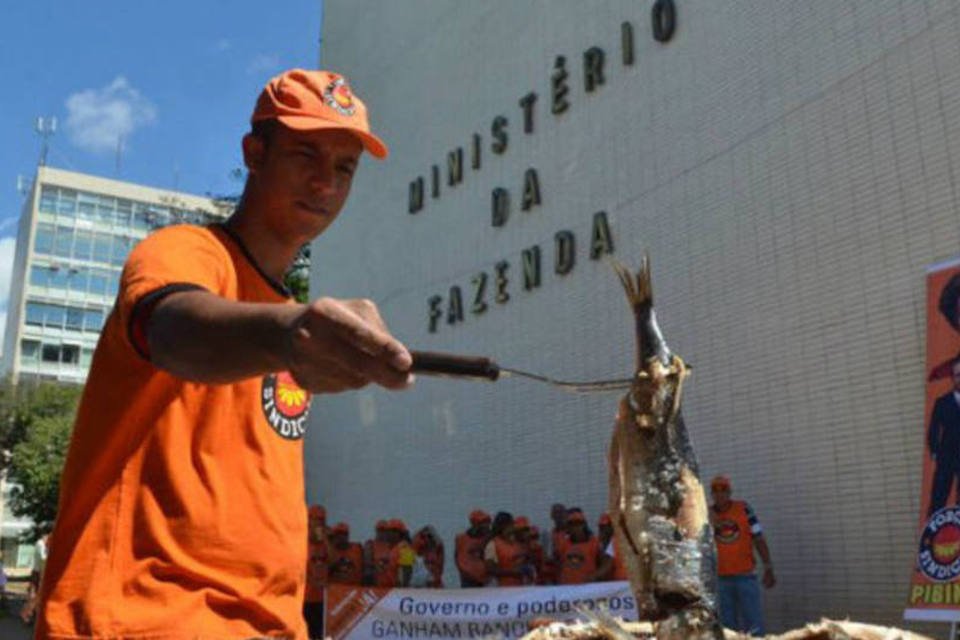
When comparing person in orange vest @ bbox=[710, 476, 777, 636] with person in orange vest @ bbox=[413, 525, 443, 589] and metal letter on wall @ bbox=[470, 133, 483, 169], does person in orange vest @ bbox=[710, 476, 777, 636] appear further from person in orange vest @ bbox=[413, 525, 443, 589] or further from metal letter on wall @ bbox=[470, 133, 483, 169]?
metal letter on wall @ bbox=[470, 133, 483, 169]

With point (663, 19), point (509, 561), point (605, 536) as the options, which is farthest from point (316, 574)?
point (663, 19)

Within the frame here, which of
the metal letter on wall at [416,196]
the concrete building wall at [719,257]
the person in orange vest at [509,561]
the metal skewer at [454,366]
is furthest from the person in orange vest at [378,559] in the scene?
the metal skewer at [454,366]

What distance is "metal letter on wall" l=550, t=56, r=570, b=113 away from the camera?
470 inches

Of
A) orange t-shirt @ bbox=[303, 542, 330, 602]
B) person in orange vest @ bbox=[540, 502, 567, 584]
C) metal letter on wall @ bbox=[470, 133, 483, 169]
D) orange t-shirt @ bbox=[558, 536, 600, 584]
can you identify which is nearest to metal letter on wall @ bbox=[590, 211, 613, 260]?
person in orange vest @ bbox=[540, 502, 567, 584]

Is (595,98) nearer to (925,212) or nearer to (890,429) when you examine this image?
(925,212)

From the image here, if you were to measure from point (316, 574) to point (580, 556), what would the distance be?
3.06 meters

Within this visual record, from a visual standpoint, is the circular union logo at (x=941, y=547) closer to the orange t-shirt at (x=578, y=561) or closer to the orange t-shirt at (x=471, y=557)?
the orange t-shirt at (x=578, y=561)

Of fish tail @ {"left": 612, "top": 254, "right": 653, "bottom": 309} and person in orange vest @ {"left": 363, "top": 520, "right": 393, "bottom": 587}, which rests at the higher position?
fish tail @ {"left": 612, "top": 254, "right": 653, "bottom": 309}

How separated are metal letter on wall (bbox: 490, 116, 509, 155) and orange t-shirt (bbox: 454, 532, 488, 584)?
5612 millimetres

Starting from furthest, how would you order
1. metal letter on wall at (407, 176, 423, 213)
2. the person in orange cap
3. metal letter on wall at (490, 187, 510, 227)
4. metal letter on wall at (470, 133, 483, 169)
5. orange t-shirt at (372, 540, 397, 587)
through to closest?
metal letter on wall at (407, 176, 423, 213) < metal letter on wall at (470, 133, 483, 169) < metal letter on wall at (490, 187, 510, 227) < orange t-shirt at (372, 540, 397, 587) < the person in orange cap

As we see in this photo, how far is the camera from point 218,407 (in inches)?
56.9

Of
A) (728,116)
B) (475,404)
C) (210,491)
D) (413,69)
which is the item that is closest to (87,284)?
(413,69)

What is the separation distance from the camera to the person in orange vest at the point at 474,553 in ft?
31.8

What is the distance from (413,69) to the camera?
626 inches
